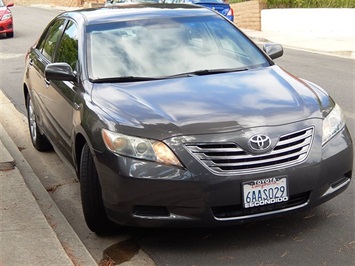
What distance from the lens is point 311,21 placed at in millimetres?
20719

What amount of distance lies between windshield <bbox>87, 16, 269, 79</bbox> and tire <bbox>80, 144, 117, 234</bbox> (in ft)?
2.91

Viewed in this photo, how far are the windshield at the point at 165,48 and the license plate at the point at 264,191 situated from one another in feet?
4.90

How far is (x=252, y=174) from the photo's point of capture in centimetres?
436

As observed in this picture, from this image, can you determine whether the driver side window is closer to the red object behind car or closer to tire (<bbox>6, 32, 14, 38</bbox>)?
the red object behind car

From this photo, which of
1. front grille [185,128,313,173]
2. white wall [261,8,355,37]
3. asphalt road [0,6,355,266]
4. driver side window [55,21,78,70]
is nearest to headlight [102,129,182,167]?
front grille [185,128,313,173]

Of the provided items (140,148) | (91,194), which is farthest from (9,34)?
(140,148)

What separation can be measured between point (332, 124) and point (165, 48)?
1673 millimetres

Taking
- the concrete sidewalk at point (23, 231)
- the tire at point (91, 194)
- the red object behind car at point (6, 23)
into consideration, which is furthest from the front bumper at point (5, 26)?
the tire at point (91, 194)

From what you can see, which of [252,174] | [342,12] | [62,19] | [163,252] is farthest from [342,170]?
[342,12]

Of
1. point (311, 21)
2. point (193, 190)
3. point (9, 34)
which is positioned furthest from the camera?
point (9, 34)

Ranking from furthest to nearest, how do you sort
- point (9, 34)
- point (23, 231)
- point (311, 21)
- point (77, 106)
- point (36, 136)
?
point (9, 34) → point (311, 21) → point (36, 136) → point (77, 106) → point (23, 231)

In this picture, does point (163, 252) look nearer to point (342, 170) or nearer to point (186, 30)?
point (342, 170)

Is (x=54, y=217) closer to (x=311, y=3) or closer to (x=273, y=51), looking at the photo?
(x=273, y=51)

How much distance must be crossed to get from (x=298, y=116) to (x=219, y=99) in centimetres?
58
